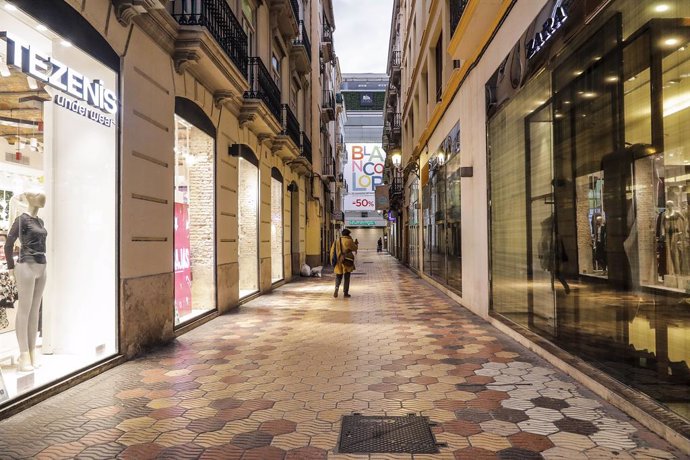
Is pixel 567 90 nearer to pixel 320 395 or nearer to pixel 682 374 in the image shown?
pixel 682 374

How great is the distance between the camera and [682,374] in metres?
3.68

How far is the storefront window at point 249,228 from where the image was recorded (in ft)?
38.9

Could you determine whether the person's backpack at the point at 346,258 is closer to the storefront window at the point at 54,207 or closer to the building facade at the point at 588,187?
the building facade at the point at 588,187

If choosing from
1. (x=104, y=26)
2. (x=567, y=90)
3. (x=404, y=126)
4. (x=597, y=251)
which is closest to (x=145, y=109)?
(x=104, y=26)

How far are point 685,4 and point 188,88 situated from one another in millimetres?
6718

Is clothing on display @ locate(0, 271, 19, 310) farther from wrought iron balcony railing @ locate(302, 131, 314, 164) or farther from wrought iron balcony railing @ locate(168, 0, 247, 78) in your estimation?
wrought iron balcony railing @ locate(302, 131, 314, 164)

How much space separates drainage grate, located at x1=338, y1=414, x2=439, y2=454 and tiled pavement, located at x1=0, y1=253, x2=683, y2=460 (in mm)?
87

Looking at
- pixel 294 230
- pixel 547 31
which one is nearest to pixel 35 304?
pixel 547 31

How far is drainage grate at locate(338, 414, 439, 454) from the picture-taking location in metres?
3.32

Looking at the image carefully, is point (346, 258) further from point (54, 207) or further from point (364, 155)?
point (364, 155)

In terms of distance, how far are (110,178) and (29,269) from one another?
4.62 feet

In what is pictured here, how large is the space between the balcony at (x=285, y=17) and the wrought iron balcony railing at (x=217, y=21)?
13.7 ft

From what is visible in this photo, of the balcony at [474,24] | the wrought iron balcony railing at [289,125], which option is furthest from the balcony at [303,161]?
the balcony at [474,24]

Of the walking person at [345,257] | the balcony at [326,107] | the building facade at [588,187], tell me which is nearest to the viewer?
the building facade at [588,187]
